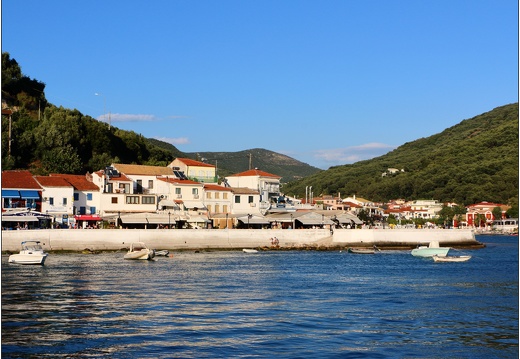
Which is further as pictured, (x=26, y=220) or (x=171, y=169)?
(x=171, y=169)

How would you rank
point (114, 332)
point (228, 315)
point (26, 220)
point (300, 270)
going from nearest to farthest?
point (114, 332), point (228, 315), point (300, 270), point (26, 220)

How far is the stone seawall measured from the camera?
62.3 meters

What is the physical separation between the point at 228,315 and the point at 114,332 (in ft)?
18.0

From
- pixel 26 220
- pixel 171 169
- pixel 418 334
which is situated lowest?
pixel 418 334

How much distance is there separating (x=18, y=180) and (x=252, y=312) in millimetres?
51186

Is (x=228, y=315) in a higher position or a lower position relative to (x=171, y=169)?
lower

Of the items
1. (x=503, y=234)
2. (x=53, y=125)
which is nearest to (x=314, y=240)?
(x=53, y=125)

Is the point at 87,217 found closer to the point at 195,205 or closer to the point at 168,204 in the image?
the point at 168,204

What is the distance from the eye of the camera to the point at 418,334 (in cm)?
2431

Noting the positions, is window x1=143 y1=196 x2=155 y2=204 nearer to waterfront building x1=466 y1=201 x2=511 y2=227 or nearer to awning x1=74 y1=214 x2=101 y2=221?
awning x1=74 y1=214 x2=101 y2=221

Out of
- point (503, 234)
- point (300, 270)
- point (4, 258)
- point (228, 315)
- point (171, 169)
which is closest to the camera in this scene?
point (228, 315)

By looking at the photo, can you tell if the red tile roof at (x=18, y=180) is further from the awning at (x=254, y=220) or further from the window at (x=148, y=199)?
the awning at (x=254, y=220)

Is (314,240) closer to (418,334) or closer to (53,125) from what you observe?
(53,125)

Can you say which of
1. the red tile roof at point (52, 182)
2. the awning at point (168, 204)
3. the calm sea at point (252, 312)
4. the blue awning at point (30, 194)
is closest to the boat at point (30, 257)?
the calm sea at point (252, 312)
